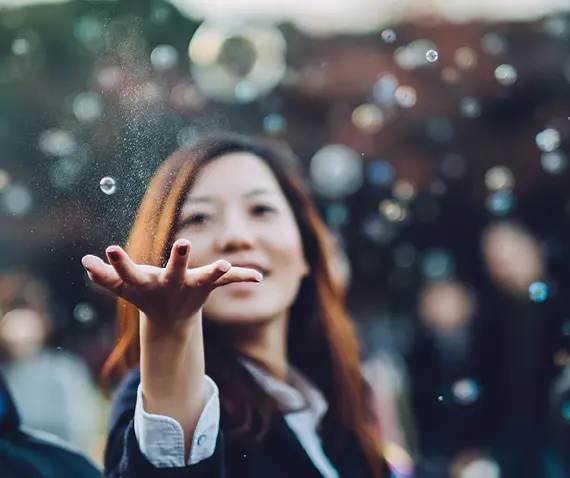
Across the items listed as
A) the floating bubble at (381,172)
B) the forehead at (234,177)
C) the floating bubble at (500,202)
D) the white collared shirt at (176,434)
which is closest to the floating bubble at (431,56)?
the floating bubble at (381,172)

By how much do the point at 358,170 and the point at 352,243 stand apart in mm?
163

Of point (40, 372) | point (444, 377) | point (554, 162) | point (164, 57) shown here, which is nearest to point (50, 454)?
point (40, 372)

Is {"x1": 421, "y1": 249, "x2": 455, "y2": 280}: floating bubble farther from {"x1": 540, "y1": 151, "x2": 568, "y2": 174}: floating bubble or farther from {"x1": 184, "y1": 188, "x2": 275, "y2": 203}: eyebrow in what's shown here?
{"x1": 184, "y1": 188, "x2": 275, "y2": 203}: eyebrow

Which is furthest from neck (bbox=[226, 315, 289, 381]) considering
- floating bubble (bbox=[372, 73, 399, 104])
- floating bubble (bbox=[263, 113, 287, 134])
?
floating bubble (bbox=[372, 73, 399, 104])

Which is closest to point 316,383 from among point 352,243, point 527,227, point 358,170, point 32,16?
point 352,243

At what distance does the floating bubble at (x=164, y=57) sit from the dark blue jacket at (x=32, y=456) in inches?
25.3

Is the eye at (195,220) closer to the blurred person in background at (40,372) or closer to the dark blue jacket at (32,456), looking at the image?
the blurred person in background at (40,372)

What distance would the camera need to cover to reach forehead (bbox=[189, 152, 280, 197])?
42.4 inches

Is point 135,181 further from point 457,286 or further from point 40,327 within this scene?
point 457,286

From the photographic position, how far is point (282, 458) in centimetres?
118

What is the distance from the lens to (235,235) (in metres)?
1.13

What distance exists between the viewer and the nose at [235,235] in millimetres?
1106

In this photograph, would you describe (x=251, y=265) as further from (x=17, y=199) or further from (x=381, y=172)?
(x=381, y=172)

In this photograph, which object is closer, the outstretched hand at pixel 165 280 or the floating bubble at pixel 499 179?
the outstretched hand at pixel 165 280
